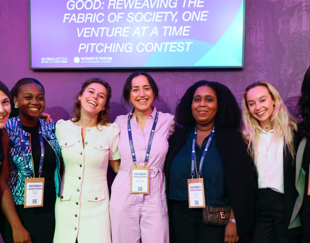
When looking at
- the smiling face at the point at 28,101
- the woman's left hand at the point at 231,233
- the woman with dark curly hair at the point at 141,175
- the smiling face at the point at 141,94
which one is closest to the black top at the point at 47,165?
the smiling face at the point at 28,101

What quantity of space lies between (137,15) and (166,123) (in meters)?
1.46

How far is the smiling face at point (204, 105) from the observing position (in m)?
2.31

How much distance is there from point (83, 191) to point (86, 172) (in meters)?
0.17

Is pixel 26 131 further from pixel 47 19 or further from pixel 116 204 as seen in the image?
pixel 47 19

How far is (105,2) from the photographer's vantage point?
3.05 meters

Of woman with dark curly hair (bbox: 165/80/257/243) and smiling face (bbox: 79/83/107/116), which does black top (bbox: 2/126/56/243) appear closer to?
smiling face (bbox: 79/83/107/116)

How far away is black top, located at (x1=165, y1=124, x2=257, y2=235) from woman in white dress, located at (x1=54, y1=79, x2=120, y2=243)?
627mm

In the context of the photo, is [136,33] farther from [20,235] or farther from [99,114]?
[20,235]

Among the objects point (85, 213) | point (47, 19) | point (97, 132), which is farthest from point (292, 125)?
point (47, 19)

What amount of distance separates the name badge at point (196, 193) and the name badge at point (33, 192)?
126 centimetres

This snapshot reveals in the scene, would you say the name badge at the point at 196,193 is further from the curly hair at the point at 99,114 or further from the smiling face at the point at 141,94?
the curly hair at the point at 99,114

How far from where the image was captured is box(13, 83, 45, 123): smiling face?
7.33 feet

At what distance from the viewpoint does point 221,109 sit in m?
2.38

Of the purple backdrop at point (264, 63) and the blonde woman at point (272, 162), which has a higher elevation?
the purple backdrop at point (264, 63)
